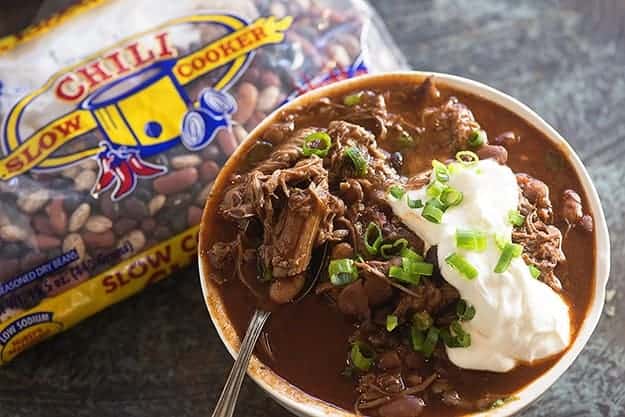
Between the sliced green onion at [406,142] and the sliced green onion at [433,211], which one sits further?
the sliced green onion at [406,142]

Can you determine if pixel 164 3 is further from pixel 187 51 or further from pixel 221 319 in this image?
pixel 221 319

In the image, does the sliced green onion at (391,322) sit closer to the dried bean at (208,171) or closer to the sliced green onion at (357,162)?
the sliced green onion at (357,162)

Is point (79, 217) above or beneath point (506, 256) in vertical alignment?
above

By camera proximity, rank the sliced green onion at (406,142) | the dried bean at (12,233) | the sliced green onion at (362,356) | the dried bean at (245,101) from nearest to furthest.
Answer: the sliced green onion at (362,356)
the sliced green onion at (406,142)
the dried bean at (12,233)
the dried bean at (245,101)

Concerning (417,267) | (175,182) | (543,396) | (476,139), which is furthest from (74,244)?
(543,396)

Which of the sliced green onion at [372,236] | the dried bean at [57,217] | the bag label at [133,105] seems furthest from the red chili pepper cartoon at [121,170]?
the sliced green onion at [372,236]

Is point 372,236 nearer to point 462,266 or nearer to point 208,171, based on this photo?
point 462,266

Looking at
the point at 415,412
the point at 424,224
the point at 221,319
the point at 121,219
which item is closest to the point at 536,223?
the point at 424,224
